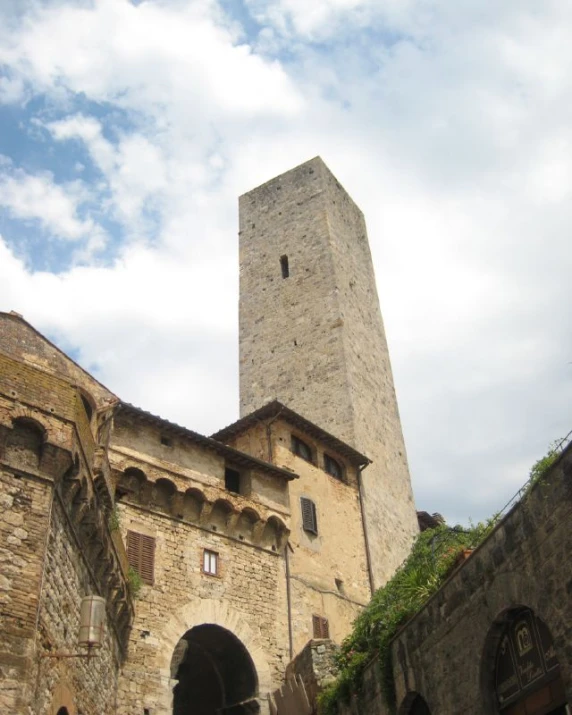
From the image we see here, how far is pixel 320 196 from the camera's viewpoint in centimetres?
3494

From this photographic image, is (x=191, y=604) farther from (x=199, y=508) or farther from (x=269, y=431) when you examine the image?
(x=269, y=431)

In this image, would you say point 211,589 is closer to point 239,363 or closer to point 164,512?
point 164,512

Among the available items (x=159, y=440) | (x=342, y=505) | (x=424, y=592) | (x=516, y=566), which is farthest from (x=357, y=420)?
(x=516, y=566)

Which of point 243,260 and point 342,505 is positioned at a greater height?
point 243,260

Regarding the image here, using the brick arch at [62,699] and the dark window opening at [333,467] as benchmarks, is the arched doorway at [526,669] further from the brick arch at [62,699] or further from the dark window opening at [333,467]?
the dark window opening at [333,467]

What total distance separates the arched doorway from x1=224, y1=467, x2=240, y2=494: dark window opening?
37.0 feet

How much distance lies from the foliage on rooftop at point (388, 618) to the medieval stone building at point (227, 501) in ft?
9.58

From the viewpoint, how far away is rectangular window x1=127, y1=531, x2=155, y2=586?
17.9 metres

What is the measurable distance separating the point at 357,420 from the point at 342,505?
433cm

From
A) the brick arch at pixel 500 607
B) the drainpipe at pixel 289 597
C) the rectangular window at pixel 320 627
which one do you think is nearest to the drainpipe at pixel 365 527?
the rectangular window at pixel 320 627

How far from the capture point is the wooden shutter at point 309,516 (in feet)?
74.5

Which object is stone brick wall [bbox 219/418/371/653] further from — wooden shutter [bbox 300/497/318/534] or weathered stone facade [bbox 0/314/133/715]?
weathered stone facade [bbox 0/314/133/715]

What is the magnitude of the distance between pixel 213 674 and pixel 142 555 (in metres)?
4.22

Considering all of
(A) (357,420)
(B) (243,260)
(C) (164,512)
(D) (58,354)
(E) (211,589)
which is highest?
(B) (243,260)
